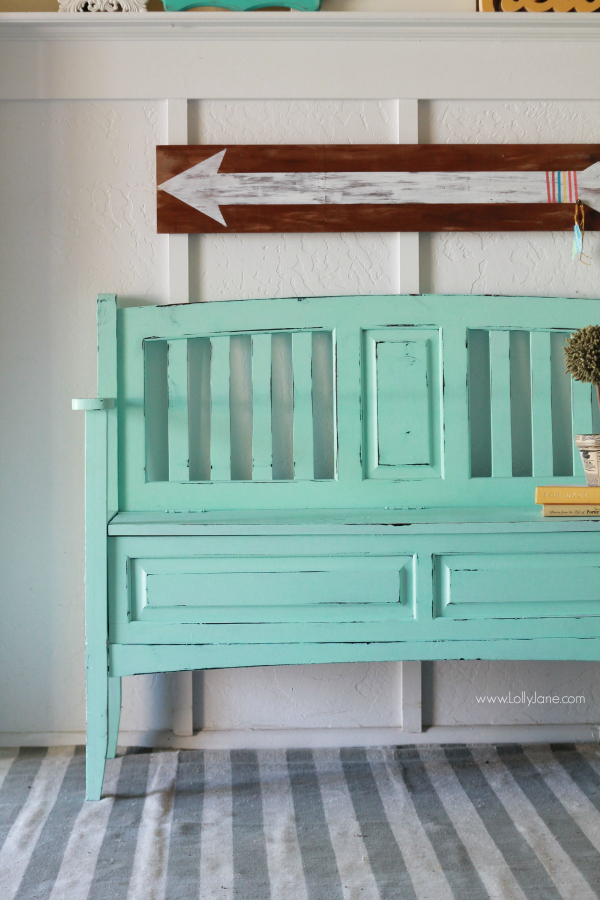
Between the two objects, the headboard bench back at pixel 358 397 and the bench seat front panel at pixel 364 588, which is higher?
the headboard bench back at pixel 358 397

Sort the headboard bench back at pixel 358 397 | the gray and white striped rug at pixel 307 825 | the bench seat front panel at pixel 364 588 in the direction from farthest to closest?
the headboard bench back at pixel 358 397 → the bench seat front panel at pixel 364 588 → the gray and white striped rug at pixel 307 825

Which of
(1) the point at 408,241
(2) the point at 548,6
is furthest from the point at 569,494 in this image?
(2) the point at 548,6

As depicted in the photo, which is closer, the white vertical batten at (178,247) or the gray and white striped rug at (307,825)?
the gray and white striped rug at (307,825)

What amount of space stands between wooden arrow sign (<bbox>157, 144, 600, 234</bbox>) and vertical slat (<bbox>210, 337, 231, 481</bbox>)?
1.27 ft

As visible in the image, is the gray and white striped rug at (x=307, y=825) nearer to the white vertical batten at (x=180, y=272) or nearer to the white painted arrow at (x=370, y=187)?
the white vertical batten at (x=180, y=272)

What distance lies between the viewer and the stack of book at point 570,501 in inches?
63.4

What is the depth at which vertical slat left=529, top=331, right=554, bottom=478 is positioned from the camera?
5.98ft

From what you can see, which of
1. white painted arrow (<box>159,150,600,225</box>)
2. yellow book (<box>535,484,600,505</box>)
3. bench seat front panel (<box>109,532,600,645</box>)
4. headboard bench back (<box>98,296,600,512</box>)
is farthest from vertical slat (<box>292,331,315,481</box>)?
yellow book (<box>535,484,600,505</box>)

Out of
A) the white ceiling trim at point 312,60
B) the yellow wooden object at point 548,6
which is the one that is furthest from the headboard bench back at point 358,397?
the yellow wooden object at point 548,6

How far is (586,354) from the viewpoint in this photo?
1.65 m

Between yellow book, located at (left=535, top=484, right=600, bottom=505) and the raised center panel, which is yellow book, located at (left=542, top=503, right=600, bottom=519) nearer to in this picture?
yellow book, located at (left=535, top=484, right=600, bottom=505)

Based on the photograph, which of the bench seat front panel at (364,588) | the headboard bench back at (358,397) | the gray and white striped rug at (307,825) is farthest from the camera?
the headboard bench back at (358,397)

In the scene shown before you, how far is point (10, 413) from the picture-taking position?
1.94 metres

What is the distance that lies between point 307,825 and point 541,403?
1169 millimetres
